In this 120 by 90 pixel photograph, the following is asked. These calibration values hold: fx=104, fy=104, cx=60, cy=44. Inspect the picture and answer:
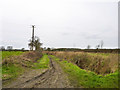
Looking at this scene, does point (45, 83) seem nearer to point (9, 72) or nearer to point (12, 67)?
point (9, 72)

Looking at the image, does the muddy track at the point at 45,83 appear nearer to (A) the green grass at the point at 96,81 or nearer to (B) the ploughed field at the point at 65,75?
(B) the ploughed field at the point at 65,75

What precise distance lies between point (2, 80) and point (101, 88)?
18.9 feet

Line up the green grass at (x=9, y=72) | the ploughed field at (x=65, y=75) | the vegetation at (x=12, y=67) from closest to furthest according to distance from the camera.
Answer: the ploughed field at (x=65, y=75)
the green grass at (x=9, y=72)
the vegetation at (x=12, y=67)

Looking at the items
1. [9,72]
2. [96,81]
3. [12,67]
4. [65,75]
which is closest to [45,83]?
[65,75]

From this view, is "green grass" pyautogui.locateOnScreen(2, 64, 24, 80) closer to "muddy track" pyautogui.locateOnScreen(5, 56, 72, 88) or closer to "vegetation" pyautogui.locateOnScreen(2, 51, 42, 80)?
"vegetation" pyautogui.locateOnScreen(2, 51, 42, 80)

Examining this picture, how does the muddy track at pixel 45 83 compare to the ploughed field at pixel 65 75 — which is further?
the ploughed field at pixel 65 75

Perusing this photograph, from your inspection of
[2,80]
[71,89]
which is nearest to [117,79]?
[71,89]

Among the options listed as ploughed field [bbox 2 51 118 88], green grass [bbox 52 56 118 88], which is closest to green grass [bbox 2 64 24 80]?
ploughed field [bbox 2 51 118 88]

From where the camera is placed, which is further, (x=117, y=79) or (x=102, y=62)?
(x=102, y=62)

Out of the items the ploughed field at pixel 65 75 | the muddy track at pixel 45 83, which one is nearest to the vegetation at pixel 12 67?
the ploughed field at pixel 65 75

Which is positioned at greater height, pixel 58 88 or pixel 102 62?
pixel 102 62

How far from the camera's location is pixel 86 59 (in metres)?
13.0

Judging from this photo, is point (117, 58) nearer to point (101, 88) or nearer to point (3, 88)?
point (101, 88)

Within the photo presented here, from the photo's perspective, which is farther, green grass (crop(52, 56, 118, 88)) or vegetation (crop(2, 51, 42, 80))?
vegetation (crop(2, 51, 42, 80))
